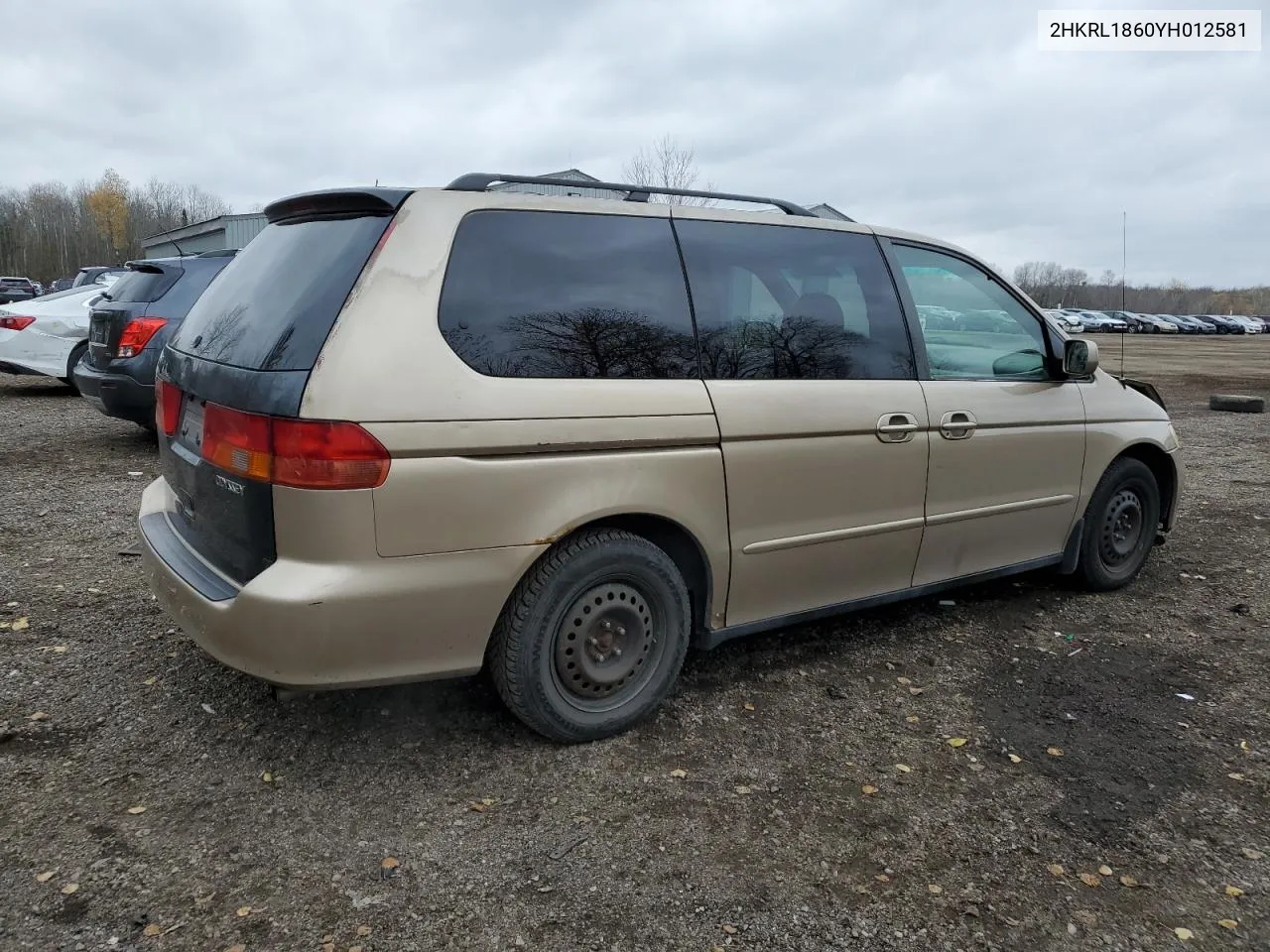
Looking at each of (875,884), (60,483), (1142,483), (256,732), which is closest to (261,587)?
(256,732)

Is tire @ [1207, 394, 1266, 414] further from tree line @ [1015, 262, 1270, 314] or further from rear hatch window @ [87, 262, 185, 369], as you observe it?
tree line @ [1015, 262, 1270, 314]

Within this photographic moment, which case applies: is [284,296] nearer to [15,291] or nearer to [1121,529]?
[1121,529]

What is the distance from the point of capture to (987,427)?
4.11 meters

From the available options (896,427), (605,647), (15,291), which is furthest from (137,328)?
(15,291)

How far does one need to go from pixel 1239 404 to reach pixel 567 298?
14.4 m

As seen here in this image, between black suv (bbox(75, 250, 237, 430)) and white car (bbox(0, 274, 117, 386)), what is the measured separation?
383 cm

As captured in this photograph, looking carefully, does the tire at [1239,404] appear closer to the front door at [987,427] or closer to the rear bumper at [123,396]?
the front door at [987,427]

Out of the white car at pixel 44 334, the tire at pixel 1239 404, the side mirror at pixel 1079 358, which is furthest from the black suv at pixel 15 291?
the side mirror at pixel 1079 358

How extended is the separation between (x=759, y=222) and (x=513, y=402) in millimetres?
1450

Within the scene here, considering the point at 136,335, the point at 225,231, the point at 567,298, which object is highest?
the point at 225,231

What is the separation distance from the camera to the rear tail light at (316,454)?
257 cm

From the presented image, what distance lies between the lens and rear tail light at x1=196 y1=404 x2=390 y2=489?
257 centimetres

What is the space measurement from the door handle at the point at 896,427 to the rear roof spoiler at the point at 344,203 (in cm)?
200

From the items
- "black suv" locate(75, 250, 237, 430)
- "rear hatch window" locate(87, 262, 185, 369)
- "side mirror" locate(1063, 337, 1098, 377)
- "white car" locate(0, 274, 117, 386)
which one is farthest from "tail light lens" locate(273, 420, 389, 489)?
"white car" locate(0, 274, 117, 386)
